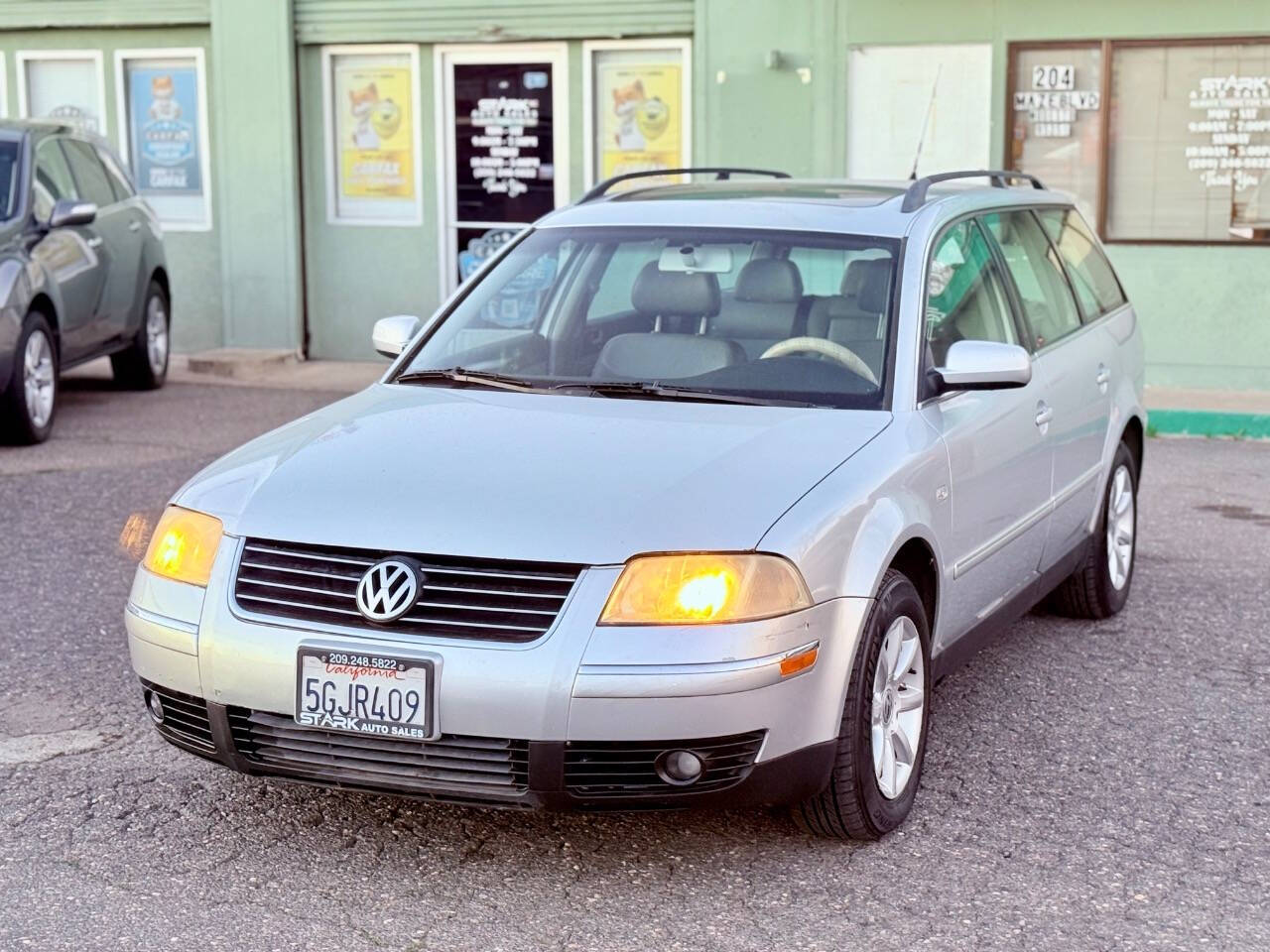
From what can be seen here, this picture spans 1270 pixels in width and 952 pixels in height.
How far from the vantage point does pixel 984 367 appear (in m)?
4.87

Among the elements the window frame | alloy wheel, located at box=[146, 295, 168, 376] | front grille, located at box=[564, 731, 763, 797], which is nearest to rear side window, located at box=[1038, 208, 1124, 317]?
front grille, located at box=[564, 731, 763, 797]

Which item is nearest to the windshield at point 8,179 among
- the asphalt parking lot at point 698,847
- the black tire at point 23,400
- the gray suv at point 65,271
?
the gray suv at point 65,271

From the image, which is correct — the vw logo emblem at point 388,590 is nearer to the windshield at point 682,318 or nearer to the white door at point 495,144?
the windshield at point 682,318

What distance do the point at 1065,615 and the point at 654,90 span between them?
7593 millimetres

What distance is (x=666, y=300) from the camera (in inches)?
210

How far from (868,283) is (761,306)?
305mm

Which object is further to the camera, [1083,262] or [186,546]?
[1083,262]

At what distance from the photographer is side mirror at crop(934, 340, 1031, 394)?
4871mm

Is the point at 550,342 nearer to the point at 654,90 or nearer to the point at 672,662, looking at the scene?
the point at 672,662

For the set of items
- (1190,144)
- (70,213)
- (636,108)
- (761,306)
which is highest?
(636,108)

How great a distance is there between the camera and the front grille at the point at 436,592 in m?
3.96

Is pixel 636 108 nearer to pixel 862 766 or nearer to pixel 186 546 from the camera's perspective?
pixel 186 546

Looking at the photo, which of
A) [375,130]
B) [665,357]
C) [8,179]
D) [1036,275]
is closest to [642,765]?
[665,357]

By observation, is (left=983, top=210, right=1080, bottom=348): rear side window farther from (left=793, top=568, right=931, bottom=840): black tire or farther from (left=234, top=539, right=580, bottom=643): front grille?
(left=234, top=539, right=580, bottom=643): front grille
